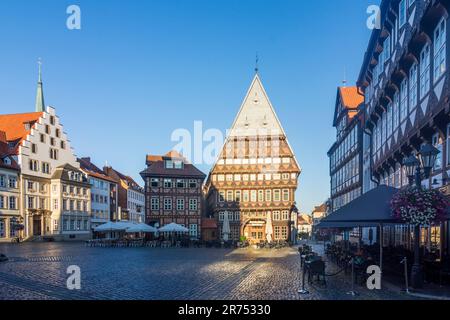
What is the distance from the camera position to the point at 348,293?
37.6 feet

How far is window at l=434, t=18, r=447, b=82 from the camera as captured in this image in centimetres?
1355

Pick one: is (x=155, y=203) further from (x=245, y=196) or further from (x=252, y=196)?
(x=252, y=196)

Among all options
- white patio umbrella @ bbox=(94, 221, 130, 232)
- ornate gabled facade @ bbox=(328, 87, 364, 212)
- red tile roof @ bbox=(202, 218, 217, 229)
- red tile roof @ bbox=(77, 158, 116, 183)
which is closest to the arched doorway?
red tile roof @ bbox=(202, 218, 217, 229)

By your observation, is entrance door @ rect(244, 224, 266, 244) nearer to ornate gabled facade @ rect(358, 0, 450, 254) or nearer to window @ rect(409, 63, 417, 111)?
ornate gabled facade @ rect(358, 0, 450, 254)

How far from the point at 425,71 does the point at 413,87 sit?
1.79 metres

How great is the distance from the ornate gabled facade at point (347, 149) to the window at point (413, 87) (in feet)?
47.3

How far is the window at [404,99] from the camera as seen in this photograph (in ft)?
61.1

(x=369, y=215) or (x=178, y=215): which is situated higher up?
(x=369, y=215)

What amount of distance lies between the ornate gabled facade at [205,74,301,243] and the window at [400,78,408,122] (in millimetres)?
28320

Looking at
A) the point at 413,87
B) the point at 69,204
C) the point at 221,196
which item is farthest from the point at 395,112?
the point at 69,204
